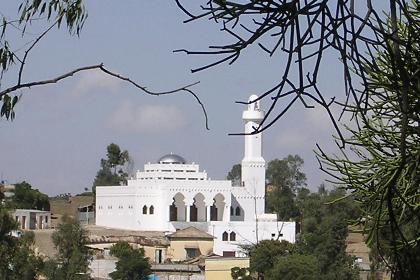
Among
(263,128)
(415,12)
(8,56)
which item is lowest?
(263,128)

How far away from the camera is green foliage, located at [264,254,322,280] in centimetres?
3878

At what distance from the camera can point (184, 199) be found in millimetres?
72750

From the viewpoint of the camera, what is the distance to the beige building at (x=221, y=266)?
163ft

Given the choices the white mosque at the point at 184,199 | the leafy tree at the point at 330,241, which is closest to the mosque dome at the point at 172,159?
the white mosque at the point at 184,199

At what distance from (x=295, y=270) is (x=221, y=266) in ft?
36.6

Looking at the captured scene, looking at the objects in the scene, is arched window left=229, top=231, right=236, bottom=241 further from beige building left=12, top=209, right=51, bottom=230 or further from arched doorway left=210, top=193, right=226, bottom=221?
beige building left=12, top=209, right=51, bottom=230

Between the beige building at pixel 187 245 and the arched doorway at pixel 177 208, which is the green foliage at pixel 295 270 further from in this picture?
the arched doorway at pixel 177 208

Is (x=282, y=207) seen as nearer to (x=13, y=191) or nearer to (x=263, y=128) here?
(x=13, y=191)

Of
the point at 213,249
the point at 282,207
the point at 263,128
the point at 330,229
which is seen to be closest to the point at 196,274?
the point at 330,229

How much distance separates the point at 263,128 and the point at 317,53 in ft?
1.05

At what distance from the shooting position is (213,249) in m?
65.6

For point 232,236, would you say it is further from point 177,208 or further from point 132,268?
point 132,268

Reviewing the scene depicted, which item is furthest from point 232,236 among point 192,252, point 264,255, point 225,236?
point 264,255

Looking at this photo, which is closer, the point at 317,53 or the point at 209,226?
the point at 317,53
